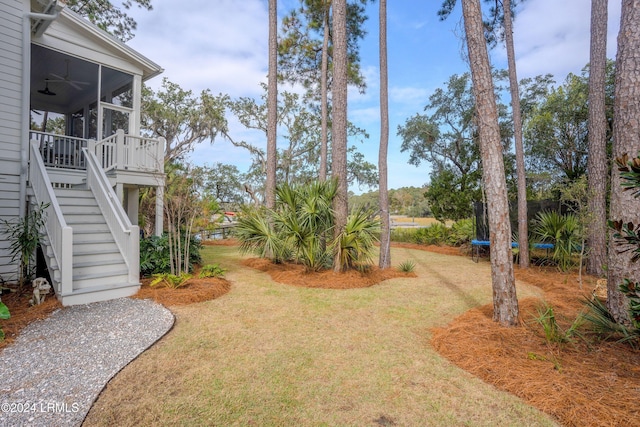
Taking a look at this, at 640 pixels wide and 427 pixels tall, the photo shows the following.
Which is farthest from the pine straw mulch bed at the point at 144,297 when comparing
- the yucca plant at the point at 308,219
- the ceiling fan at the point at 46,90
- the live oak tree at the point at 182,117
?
the live oak tree at the point at 182,117

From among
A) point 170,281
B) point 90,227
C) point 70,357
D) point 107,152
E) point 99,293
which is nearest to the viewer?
point 70,357

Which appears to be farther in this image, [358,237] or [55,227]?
[358,237]

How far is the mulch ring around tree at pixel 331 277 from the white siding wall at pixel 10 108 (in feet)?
16.8

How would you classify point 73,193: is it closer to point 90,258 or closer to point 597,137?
point 90,258

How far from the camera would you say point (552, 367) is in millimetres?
2693

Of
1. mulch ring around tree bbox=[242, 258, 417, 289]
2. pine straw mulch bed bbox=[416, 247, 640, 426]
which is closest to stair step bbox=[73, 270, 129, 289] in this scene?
mulch ring around tree bbox=[242, 258, 417, 289]

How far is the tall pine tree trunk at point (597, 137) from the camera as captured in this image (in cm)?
685

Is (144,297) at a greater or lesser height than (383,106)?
lesser

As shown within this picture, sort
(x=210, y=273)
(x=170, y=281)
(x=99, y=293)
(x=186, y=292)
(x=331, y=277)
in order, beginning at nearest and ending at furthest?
(x=99, y=293) → (x=186, y=292) → (x=170, y=281) → (x=210, y=273) → (x=331, y=277)

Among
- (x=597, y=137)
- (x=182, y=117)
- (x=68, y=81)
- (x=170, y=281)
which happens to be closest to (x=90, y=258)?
(x=170, y=281)

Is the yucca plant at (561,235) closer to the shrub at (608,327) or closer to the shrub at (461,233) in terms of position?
the shrub at (461,233)

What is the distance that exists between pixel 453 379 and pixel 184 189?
22.1 ft

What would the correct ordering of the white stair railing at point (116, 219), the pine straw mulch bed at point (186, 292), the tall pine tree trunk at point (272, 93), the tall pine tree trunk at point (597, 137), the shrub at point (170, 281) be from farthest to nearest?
the tall pine tree trunk at point (272, 93) < the tall pine tree trunk at point (597, 137) < the shrub at point (170, 281) < the white stair railing at point (116, 219) < the pine straw mulch bed at point (186, 292)

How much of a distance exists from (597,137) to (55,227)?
37.5 feet
